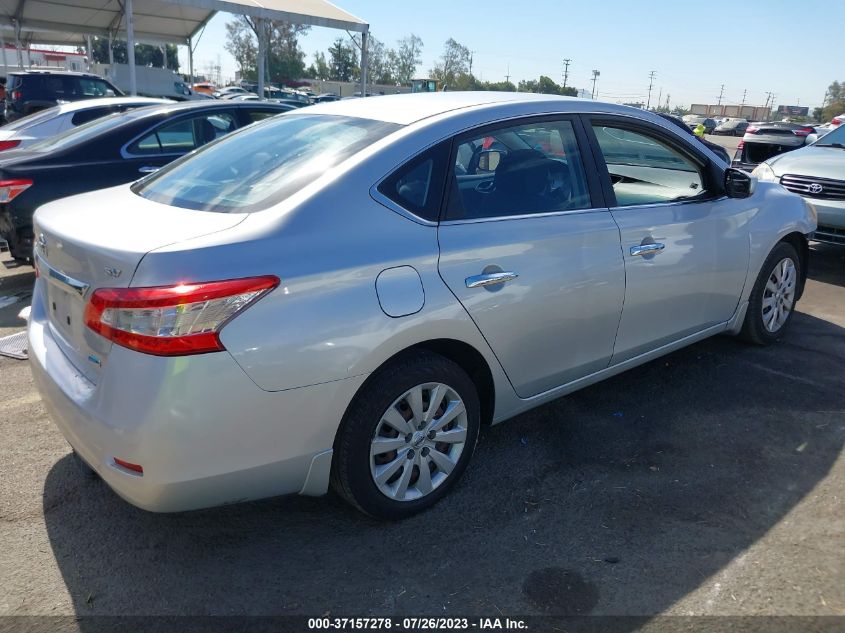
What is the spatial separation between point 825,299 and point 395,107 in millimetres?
5033

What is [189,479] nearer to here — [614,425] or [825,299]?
[614,425]

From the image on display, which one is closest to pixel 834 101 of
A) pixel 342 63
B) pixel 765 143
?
pixel 342 63

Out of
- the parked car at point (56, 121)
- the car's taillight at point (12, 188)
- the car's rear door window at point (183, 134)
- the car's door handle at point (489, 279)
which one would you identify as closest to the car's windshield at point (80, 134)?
the car's rear door window at point (183, 134)

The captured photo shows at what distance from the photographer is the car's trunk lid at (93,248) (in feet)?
7.39

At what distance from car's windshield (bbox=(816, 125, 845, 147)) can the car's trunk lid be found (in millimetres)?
8052

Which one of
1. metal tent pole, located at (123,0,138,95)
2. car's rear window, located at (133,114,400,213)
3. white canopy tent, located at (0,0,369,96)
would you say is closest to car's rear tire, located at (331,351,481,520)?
car's rear window, located at (133,114,400,213)

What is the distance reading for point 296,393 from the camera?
7.57 feet

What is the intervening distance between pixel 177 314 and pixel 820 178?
705cm

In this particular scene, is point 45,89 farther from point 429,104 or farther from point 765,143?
point 429,104

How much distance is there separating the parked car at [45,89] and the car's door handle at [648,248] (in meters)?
14.1

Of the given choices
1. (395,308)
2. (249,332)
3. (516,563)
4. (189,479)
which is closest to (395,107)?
(395,308)

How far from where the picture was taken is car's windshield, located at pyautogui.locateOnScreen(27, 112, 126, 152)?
19.1 feet

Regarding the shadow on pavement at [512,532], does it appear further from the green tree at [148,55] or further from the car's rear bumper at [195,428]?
the green tree at [148,55]

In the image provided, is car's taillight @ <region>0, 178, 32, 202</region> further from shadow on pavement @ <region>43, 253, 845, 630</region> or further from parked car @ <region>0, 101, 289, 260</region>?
shadow on pavement @ <region>43, 253, 845, 630</region>
